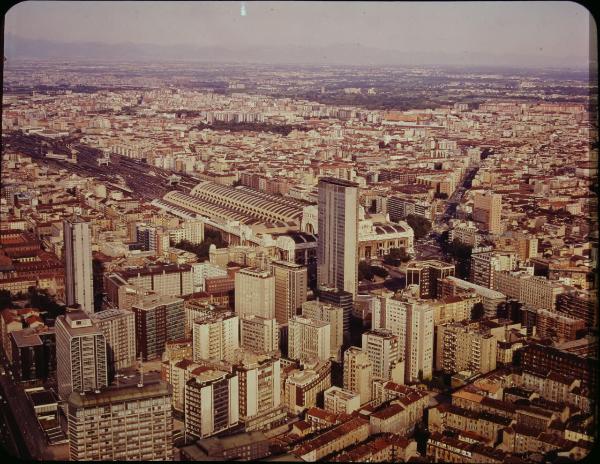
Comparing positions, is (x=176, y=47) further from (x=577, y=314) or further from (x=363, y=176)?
(x=577, y=314)

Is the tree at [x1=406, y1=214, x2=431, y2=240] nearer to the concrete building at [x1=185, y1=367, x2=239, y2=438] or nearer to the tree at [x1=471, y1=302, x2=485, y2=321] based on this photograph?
the tree at [x1=471, y1=302, x2=485, y2=321]

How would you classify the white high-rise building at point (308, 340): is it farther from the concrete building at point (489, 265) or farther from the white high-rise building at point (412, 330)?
the concrete building at point (489, 265)

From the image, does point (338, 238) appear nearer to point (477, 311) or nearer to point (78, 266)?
point (477, 311)

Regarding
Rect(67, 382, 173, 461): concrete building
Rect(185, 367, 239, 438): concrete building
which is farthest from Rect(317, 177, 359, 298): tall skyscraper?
Rect(67, 382, 173, 461): concrete building

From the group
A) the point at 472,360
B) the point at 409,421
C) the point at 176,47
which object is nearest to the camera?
the point at 409,421

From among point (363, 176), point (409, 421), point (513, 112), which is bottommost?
point (409, 421)

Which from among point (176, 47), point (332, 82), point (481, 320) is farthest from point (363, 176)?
point (481, 320)

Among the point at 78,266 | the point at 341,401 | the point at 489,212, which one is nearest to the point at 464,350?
the point at 341,401

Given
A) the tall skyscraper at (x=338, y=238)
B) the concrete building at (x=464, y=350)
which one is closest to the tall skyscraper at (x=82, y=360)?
the concrete building at (x=464, y=350)
